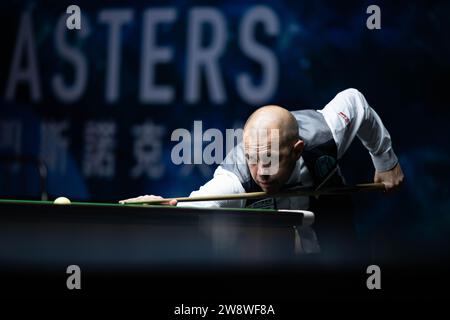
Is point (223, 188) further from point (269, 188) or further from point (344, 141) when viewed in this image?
point (344, 141)

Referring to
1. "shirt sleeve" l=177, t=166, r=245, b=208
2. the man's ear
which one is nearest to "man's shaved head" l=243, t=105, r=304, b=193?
the man's ear

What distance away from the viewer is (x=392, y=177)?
4.21 m

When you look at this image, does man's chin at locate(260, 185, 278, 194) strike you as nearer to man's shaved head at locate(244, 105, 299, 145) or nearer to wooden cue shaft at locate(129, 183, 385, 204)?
wooden cue shaft at locate(129, 183, 385, 204)

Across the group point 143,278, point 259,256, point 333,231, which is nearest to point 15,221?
point 143,278

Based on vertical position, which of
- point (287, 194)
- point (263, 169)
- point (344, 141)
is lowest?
point (287, 194)

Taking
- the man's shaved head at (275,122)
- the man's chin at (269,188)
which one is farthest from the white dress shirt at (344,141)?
the man's shaved head at (275,122)

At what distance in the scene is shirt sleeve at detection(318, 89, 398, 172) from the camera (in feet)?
13.3

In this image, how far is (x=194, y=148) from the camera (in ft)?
13.7

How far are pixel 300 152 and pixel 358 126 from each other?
476 mm

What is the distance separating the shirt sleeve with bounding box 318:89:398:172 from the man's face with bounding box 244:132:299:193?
0.39 m

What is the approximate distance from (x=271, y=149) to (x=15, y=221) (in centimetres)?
145

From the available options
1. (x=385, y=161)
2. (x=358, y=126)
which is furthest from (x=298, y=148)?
(x=385, y=161)

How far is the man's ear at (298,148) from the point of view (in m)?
3.80
